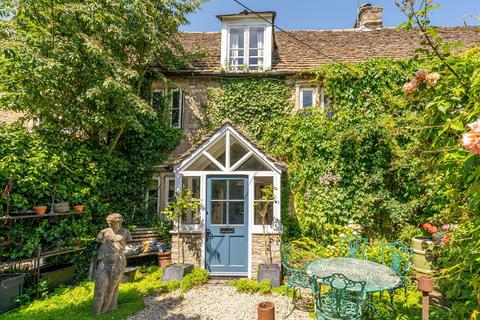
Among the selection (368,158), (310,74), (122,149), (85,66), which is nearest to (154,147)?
(122,149)

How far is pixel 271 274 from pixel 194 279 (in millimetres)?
2124

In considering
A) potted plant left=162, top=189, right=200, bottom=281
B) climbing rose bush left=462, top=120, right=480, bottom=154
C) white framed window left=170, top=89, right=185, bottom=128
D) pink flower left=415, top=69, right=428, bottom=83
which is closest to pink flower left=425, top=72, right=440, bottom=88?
pink flower left=415, top=69, right=428, bottom=83

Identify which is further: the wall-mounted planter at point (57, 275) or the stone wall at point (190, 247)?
the stone wall at point (190, 247)

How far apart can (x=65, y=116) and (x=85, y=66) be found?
1537 mm

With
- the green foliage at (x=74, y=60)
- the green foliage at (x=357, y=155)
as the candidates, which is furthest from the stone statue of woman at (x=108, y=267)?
the green foliage at (x=357, y=155)

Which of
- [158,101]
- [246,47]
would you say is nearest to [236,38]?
[246,47]

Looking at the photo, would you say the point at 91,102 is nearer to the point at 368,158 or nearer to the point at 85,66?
the point at 85,66

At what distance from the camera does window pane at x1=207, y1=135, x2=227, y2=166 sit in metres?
8.34

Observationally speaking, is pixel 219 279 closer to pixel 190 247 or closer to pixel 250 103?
pixel 190 247

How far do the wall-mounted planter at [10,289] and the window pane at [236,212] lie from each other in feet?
16.9

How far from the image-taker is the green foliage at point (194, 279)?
696 cm

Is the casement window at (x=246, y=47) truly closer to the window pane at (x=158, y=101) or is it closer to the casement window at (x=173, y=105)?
the casement window at (x=173, y=105)

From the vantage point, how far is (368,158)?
8.95 m

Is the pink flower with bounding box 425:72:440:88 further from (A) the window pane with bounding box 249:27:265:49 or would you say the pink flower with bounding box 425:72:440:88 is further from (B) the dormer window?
(A) the window pane with bounding box 249:27:265:49
